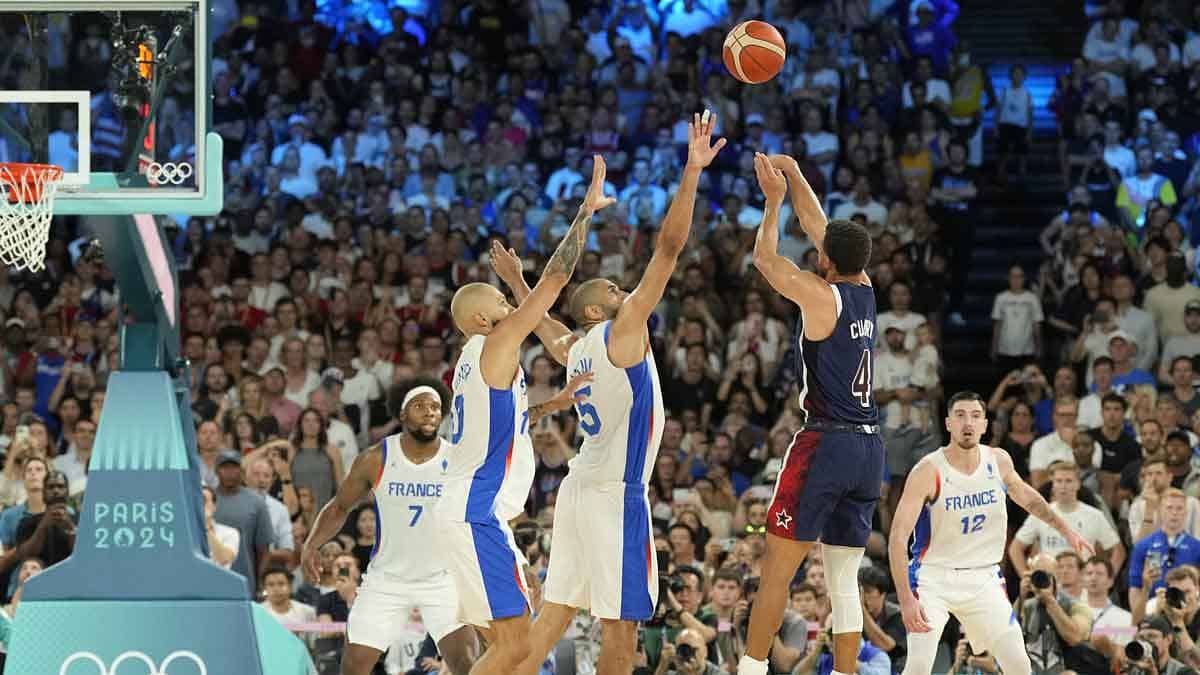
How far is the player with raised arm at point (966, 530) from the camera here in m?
10.0

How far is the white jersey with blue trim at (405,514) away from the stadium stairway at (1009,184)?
7681 mm

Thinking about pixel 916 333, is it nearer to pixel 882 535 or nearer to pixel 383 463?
pixel 882 535

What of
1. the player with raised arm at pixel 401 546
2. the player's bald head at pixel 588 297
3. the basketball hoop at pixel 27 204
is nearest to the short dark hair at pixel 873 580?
the player with raised arm at pixel 401 546

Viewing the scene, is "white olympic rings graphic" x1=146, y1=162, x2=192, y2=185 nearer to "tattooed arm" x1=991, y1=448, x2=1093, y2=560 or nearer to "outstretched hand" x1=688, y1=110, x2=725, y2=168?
"outstretched hand" x1=688, y1=110, x2=725, y2=168

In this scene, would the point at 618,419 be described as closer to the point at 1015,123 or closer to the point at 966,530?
the point at 966,530

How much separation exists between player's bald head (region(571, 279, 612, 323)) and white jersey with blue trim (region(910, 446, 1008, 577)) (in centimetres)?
209

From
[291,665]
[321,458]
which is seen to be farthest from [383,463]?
[321,458]

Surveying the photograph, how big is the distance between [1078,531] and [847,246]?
5.06 m

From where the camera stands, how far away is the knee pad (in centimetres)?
914

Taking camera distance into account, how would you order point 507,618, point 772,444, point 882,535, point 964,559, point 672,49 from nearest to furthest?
point 507,618 < point 964,559 < point 882,535 < point 772,444 < point 672,49

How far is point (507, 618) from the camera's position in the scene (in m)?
9.27

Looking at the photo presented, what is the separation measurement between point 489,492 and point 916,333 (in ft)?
23.3

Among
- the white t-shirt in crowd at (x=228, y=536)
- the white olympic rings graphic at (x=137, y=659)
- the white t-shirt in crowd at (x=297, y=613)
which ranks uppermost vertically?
the white t-shirt in crowd at (x=228, y=536)

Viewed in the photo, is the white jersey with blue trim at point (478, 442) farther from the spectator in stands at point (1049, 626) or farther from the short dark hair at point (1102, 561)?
the short dark hair at point (1102, 561)
